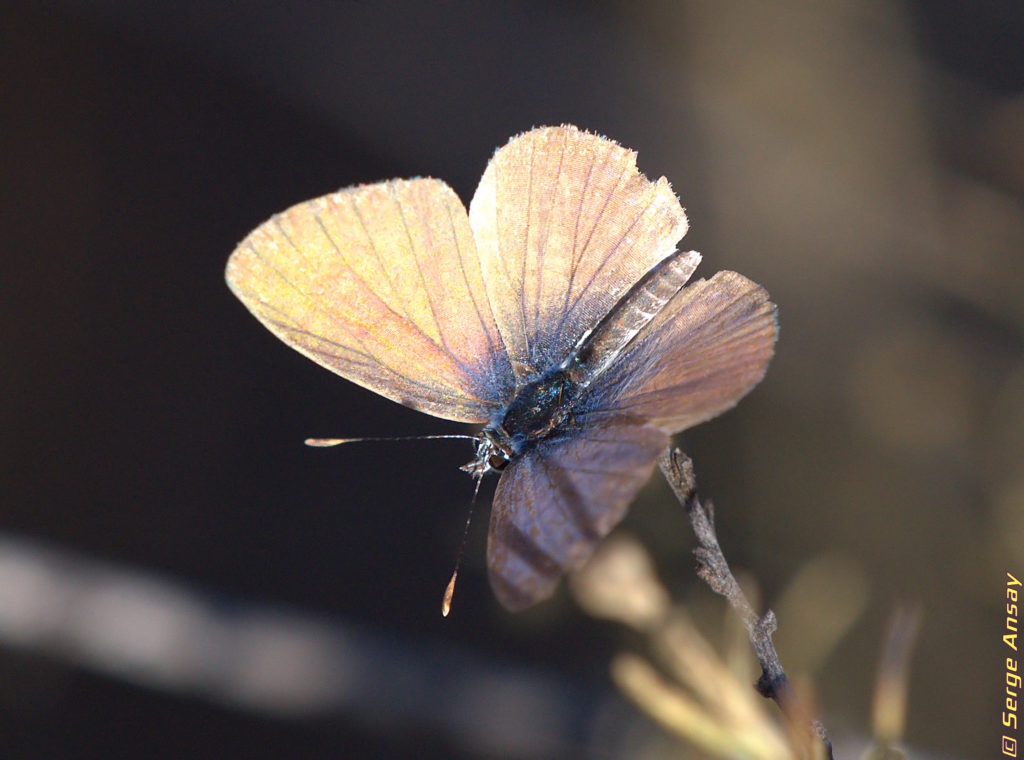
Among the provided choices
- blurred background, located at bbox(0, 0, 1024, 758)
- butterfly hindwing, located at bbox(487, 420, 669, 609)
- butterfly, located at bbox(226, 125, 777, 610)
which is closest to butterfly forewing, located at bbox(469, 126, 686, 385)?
butterfly, located at bbox(226, 125, 777, 610)

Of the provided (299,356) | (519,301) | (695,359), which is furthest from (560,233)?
(299,356)

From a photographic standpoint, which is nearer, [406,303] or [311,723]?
[406,303]

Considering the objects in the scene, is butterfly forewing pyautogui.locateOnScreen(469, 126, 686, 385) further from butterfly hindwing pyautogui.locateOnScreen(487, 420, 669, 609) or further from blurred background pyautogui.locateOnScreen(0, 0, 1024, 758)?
blurred background pyautogui.locateOnScreen(0, 0, 1024, 758)

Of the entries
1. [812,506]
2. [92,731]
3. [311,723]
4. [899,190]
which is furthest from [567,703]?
[899,190]

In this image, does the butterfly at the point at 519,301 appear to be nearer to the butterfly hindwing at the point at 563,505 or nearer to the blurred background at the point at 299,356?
the butterfly hindwing at the point at 563,505

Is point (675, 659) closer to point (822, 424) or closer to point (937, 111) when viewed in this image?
point (822, 424)

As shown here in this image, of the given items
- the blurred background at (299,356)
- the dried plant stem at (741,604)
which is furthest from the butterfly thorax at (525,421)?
the blurred background at (299,356)
